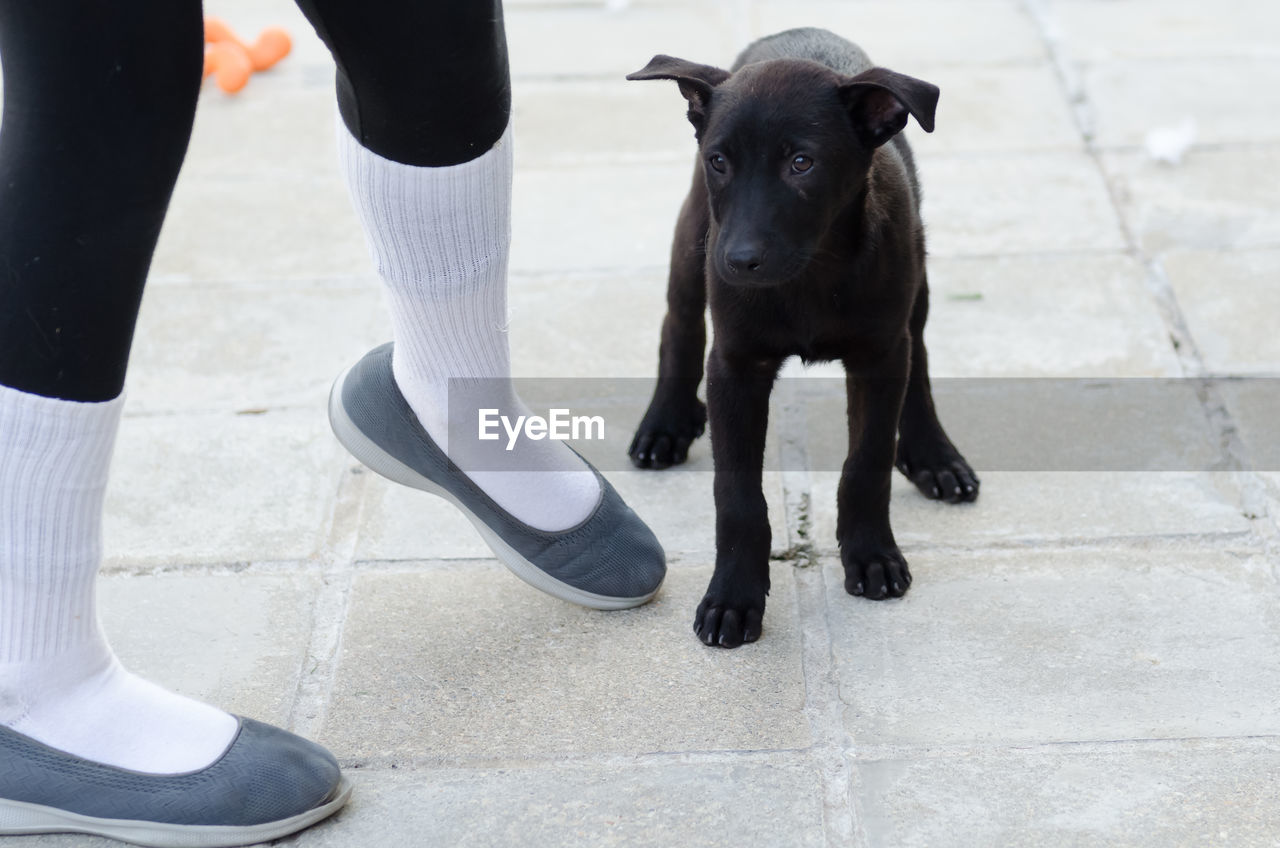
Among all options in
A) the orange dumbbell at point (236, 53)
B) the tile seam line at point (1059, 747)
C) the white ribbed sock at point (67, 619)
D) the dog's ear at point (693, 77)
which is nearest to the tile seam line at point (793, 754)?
the tile seam line at point (1059, 747)

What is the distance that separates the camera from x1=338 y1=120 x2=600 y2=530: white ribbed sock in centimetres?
214

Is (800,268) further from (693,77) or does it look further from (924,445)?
(924,445)

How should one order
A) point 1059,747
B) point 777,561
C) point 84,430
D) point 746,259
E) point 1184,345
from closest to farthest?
point 84,430 → point 1059,747 → point 746,259 → point 777,561 → point 1184,345

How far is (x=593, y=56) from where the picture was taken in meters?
5.36

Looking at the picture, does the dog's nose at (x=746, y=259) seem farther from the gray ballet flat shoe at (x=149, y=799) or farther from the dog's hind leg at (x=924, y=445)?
the gray ballet flat shoe at (x=149, y=799)

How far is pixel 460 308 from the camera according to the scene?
2283 millimetres

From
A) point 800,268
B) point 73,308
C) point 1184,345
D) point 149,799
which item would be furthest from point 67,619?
point 1184,345

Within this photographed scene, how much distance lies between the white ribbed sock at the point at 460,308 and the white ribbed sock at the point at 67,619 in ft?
1.71

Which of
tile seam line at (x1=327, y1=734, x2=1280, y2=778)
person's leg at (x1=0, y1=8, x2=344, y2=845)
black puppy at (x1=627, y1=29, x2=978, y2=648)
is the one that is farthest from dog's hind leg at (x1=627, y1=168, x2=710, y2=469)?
person's leg at (x1=0, y1=8, x2=344, y2=845)

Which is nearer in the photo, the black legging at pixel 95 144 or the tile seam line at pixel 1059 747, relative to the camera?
the black legging at pixel 95 144

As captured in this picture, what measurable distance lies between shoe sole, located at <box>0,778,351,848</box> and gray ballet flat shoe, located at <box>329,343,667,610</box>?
25.0 inches

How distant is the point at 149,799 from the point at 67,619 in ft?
0.85

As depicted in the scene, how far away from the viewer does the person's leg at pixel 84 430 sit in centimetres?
165

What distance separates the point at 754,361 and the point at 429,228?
0.62m
